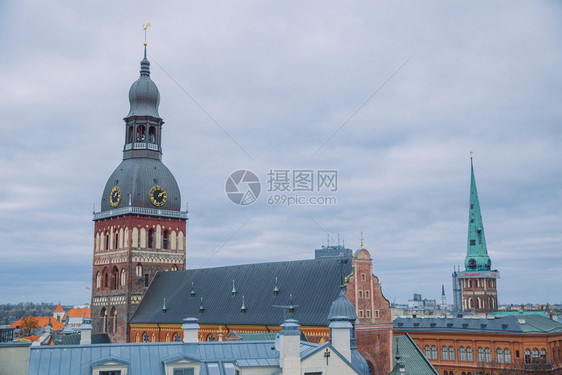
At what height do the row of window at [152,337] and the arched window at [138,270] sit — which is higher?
the arched window at [138,270]

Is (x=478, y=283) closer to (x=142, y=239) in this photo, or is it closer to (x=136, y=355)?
(x=142, y=239)

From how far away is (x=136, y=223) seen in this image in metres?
86.4

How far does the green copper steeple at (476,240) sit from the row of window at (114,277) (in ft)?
371

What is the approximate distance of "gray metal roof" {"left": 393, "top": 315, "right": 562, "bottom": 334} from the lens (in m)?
97.4

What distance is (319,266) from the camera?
6531cm

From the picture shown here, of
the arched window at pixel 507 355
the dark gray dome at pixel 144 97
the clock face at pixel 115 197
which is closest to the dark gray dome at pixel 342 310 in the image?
the clock face at pixel 115 197

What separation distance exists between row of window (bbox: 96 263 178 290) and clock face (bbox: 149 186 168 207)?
9.45 metres

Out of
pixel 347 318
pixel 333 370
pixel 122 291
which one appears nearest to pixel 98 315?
pixel 122 291

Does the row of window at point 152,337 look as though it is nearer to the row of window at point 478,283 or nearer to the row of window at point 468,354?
→ the row of window at point 468,354

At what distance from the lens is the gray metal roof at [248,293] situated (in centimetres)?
6178

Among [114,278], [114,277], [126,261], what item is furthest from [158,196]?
[114,278]

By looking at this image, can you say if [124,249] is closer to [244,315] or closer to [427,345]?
[244,315]

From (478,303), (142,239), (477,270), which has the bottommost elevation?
(142,239)

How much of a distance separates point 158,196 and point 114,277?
552 inches
